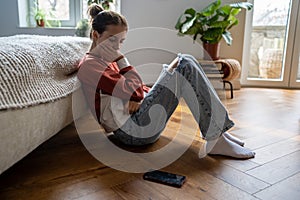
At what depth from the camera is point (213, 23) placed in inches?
93.2

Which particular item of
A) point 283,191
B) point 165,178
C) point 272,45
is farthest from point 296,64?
point 165,178

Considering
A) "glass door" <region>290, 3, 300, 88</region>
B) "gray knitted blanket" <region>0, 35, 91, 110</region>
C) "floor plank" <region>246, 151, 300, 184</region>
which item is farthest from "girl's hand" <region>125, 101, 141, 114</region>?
"glass door" <region>290, 3, 300, 88</region>

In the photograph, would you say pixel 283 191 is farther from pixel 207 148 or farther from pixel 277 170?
pixel 207 148

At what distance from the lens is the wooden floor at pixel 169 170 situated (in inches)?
35.1

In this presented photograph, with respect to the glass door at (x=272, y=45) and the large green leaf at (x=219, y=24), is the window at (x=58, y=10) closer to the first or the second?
the large green leaf at (x=219, y=24)

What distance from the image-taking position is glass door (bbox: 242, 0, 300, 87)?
280 cm

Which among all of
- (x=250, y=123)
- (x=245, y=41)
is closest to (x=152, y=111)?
(x=250, y=123)

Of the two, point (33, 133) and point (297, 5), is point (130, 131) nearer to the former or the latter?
point (33, 133)

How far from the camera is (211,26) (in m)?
2.40

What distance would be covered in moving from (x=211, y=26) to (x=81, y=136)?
60.6 inches

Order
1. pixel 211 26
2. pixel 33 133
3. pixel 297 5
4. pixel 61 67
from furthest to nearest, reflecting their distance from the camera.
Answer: pixel 297 5 → pixel 211 26 → pixel 61 67 → pixel 33 133

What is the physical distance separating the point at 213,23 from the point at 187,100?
1.44 metres

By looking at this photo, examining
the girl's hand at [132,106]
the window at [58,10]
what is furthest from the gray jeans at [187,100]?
the window at [58,10]

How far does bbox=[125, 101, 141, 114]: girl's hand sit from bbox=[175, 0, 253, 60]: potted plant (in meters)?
1.42
